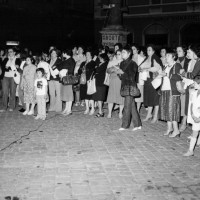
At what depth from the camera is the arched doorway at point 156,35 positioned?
29447 mm

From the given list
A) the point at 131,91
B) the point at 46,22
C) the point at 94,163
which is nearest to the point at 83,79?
the point at 131,91

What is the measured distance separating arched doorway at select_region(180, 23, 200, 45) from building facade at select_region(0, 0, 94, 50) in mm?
8709

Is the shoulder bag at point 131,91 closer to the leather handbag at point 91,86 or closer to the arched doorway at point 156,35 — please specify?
the leather handbag at point 91,86

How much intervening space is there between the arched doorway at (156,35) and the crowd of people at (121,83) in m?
17.7

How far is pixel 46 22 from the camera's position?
28.5 metres

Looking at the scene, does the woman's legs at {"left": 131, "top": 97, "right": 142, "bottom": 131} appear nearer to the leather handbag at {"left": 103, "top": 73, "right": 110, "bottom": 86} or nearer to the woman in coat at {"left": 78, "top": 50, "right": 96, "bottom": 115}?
the leather handbag at {"left": 103, "top": 73, "right": 110, "bottom": 86}

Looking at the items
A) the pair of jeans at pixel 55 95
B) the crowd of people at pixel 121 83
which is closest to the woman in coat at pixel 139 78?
the crowd of people at pixel 121 83

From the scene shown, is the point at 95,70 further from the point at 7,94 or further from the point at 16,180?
the point at 16,180

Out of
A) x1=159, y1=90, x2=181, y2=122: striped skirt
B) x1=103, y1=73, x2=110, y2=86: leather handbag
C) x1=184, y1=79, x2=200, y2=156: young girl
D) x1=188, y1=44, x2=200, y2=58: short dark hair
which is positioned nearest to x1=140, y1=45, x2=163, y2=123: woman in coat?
x1=103, y1=73, x2=110, y2=86: leather handbag

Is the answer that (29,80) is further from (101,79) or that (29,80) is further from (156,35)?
(156,35)

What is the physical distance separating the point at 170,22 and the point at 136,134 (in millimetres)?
22753

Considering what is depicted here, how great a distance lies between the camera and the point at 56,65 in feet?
35.0

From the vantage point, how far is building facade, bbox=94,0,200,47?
1106 inches

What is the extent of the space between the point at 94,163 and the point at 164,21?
25.2 metres
